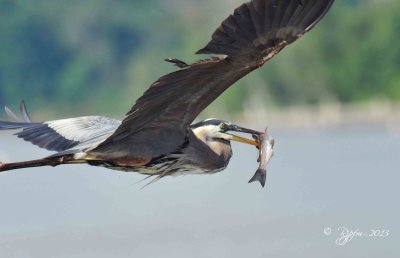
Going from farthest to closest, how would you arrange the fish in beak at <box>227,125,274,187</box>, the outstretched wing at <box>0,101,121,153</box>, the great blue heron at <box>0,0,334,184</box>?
the outstretched wing at <box>0,101,121,153</box>, the fish in beak at <box>227,125,274,187</box>, the great blue heron at <box>0,0,334,184</box>

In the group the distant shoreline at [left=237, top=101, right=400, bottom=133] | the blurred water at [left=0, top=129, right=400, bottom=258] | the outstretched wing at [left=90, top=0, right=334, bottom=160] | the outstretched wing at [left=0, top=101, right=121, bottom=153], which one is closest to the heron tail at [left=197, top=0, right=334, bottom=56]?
the outstretched wing at [left=90, top=0, right=334, bottom=160]

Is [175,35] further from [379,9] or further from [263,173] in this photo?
[263,173]

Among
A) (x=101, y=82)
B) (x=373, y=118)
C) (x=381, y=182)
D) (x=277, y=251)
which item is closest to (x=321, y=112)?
(x=373, y=118)

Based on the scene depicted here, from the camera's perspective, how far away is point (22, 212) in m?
18.7

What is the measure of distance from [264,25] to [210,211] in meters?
11.0

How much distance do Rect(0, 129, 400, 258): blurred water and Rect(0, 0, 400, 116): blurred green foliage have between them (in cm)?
1493

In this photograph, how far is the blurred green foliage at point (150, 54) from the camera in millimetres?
42000

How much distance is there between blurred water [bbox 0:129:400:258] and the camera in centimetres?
1505

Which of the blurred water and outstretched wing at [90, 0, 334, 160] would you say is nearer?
outstretched wing at [90, 0, 334, 160]

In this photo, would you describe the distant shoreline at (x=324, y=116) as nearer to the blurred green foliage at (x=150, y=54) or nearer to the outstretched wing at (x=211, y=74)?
the blurred green foliage at (x=150, y=54)

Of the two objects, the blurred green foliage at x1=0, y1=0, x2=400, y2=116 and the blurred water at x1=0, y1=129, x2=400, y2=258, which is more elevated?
the blurred green foliage at x1=0, y1=0, x2=400, y2=116

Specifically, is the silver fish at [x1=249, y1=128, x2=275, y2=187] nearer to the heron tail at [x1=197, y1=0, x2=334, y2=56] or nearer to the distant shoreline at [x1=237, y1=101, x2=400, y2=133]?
the heron tail at [x1=197, y1=0, x2=334, y2=56]

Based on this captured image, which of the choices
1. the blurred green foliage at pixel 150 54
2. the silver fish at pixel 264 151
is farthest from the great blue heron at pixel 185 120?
the blurred green foliage at pixel 150 54

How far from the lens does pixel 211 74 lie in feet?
26.7
